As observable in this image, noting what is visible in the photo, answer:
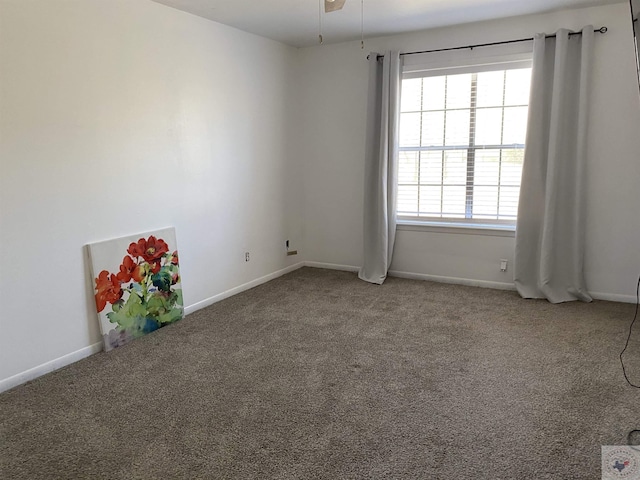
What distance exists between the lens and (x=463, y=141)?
4.67 metres

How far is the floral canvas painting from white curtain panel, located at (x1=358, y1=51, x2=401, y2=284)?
2.09m

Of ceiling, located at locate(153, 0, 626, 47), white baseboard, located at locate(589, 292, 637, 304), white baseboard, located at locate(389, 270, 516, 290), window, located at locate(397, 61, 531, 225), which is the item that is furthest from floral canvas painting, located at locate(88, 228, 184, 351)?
white baseboard, located at locate(589, 292, 637, 304)

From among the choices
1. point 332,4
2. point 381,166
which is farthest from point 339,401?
point 381,166

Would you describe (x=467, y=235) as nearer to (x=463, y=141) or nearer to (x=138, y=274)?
(x=463, y=141)

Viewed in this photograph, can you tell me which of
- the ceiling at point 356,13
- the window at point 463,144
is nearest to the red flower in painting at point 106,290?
the ceiling at point 356,13

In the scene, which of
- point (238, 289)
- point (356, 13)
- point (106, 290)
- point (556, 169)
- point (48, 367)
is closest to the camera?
point (48, 367)

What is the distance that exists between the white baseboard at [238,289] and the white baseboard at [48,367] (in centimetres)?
91

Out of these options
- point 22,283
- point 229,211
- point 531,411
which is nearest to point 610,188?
point 531,411

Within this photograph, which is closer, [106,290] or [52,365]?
[52,365]

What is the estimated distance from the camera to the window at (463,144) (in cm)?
444

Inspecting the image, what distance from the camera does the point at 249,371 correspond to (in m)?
2.89

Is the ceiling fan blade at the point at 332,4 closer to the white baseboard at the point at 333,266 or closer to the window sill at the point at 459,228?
the window sill at the point at 459,228

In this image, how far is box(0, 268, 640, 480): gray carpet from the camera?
2.02m

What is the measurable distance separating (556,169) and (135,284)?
3651mm
